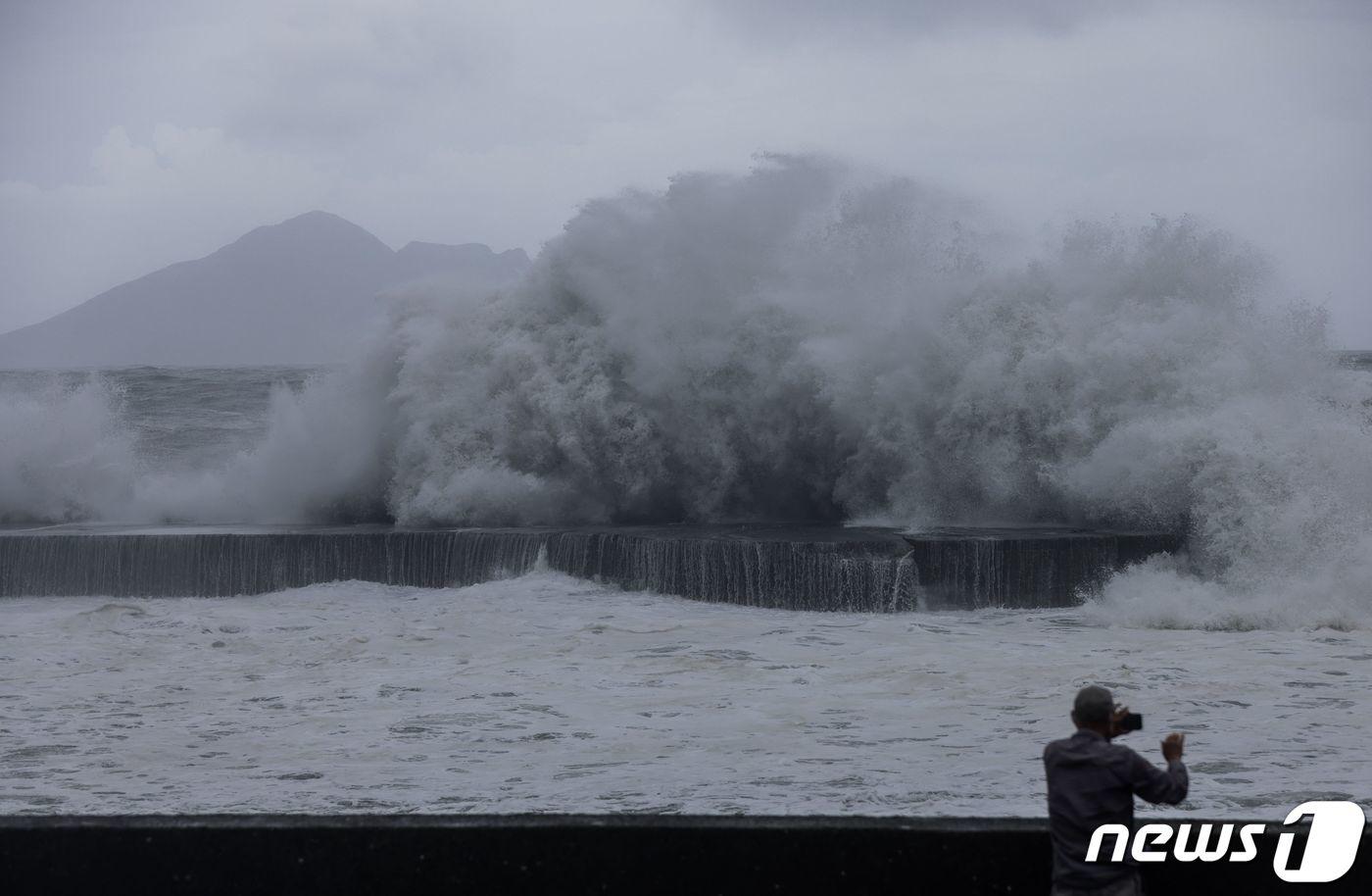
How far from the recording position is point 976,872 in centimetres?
340

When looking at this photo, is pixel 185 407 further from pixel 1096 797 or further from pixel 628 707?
pixel 1096 797

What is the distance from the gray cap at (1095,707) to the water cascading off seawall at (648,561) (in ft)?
24.7

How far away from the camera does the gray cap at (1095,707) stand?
3.29 m

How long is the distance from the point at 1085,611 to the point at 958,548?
1.09m

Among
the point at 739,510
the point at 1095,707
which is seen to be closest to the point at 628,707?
the point at 1095,707

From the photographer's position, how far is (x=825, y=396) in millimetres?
14953

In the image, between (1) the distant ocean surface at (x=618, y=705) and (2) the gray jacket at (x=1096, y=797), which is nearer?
(2) the gray jacket at (x=1096, y=797)

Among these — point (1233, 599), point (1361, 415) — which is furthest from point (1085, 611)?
point (1361, 415)
